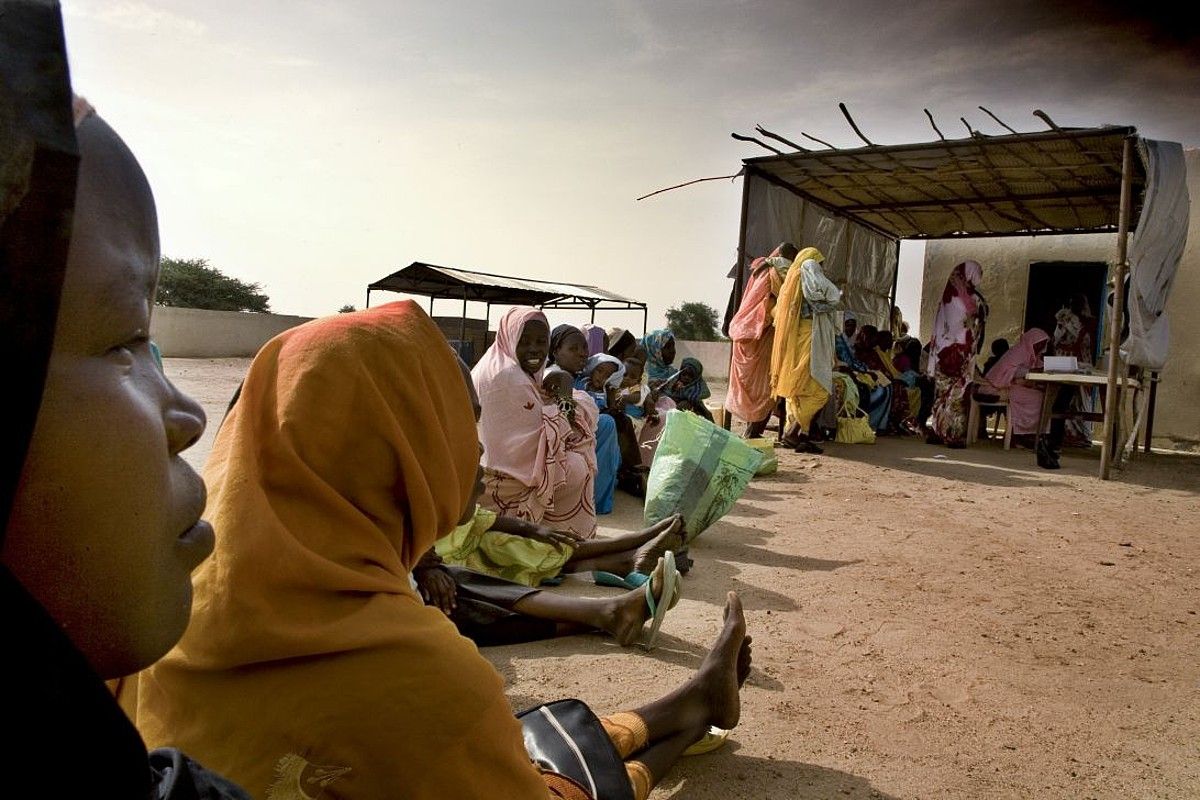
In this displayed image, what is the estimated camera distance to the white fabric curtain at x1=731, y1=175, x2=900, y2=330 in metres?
10.3

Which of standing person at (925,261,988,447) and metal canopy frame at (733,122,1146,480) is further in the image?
standing person at (925,261,988,447)

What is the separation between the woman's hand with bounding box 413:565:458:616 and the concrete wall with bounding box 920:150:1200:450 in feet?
39.2

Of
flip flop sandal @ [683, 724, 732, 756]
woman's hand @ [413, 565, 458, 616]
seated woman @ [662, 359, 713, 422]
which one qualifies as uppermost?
seated woman @ [662, 359, 713, 422]

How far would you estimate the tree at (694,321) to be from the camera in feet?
133

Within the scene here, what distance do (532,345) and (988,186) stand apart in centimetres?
909

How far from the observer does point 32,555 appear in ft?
1.69

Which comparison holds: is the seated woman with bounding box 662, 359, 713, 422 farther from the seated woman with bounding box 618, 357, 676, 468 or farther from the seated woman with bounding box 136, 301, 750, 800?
the seated woman with bounding box 136, 301, 750, 800

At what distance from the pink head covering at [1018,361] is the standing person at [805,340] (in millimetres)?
2520

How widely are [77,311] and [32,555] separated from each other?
0.17 m

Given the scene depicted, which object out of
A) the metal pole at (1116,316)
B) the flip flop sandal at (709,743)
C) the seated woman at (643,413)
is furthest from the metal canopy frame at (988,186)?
the flip flop sandal at (709,743)

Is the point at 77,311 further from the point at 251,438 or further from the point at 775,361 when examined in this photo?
the point at 775,361

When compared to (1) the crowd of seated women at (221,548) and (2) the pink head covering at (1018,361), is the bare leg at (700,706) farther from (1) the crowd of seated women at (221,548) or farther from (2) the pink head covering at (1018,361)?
(2) the pink head covering at (1018,361)

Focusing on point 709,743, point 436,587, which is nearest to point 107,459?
point 709,743

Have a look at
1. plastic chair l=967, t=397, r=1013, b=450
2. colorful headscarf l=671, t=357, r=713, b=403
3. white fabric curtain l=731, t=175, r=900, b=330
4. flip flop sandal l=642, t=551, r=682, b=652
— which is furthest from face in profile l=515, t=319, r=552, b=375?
plastic chair l=967, t=397, r=1013, b=450
